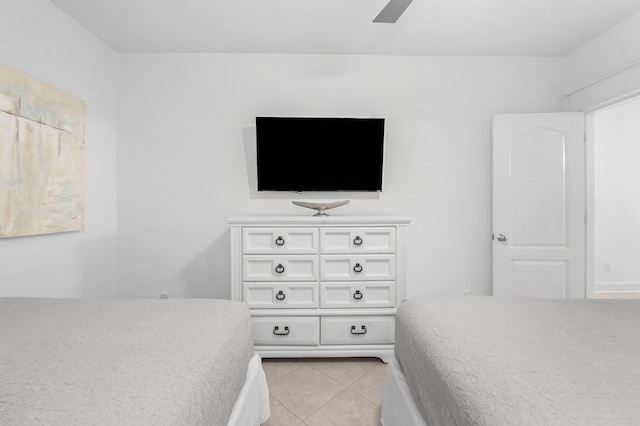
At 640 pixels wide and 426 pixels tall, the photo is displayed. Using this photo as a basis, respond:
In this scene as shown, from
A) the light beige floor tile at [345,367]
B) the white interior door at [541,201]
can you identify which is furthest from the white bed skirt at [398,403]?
the white interior door at [541,201]

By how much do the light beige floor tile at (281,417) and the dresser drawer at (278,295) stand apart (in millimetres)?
690

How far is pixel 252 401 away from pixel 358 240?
1412mm

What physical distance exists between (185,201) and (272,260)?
115 cm

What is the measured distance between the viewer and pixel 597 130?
14.6ft

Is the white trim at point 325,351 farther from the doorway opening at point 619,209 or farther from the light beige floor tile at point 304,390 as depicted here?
the doorway opening at point 619,209

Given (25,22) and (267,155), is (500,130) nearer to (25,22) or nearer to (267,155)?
(267,155)

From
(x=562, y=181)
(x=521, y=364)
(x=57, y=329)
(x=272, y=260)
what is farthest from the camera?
(x=562, y=181)

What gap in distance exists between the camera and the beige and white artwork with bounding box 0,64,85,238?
1944 millimetres

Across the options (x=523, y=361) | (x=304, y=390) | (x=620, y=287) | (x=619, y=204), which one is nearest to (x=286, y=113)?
(x=304, y=390)

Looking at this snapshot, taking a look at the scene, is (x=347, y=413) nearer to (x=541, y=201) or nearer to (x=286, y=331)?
(x=286, y=331)

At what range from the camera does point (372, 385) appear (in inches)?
86.8

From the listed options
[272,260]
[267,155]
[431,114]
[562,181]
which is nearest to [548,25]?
[431,114]

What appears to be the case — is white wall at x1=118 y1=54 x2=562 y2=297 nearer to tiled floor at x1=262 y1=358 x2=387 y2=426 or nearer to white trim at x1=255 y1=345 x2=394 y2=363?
white trim at x1=255 y1=345 x2=394 y2=363

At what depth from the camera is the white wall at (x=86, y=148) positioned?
2.06 m
